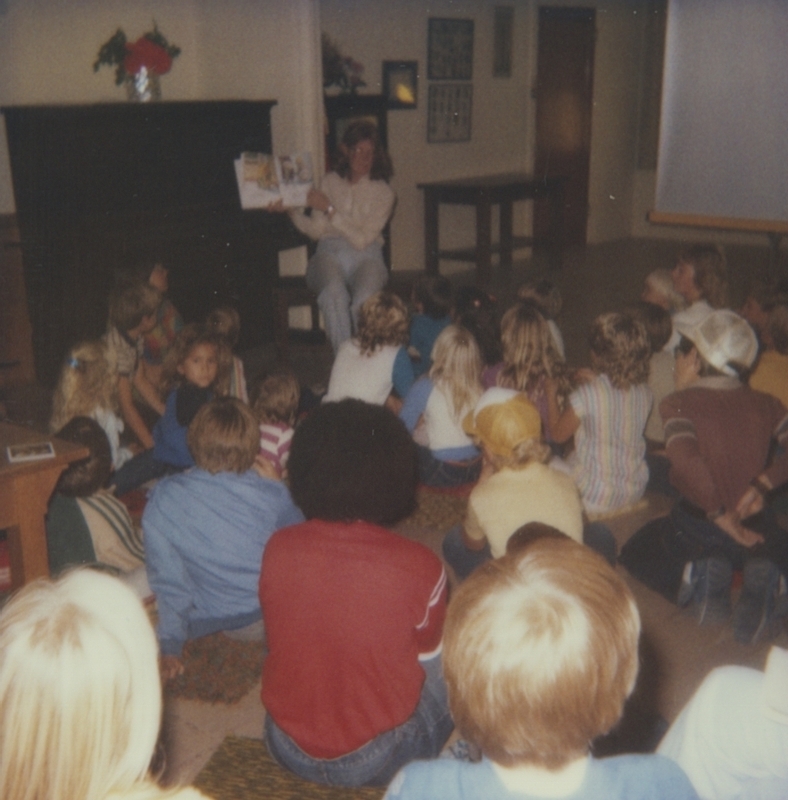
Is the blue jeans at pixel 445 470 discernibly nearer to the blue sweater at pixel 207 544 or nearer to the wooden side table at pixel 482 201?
the blue sweater at pixel 207 544

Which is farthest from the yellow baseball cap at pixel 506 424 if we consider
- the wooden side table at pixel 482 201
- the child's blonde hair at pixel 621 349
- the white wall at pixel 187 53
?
the wooden side table at pixel 482 201

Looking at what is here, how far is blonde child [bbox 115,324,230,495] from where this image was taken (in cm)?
377

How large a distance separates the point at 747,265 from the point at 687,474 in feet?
24.2

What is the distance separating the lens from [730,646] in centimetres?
293

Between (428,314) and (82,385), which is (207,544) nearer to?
(82,385)

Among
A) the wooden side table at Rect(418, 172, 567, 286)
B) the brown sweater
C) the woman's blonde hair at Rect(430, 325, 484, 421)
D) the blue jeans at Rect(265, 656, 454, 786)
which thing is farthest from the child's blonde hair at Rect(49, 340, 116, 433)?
the wooden side table at Rect(418, 172, 567, 286)

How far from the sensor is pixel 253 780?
7.28ft

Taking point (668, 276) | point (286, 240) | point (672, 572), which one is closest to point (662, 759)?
point (672, 572)

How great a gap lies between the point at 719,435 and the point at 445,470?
1.36 m

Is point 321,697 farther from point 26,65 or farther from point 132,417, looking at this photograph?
point 26,65

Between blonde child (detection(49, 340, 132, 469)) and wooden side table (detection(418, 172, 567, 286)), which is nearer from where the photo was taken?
blonde child (detection(49, 340, 132, 469))

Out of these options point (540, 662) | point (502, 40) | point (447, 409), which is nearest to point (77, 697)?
point (540, 662)

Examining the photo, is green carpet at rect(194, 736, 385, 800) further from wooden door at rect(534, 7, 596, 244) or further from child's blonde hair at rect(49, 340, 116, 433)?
wooden door at rect(534, 7, 596, 244)

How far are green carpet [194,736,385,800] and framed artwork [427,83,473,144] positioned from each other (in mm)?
7222
